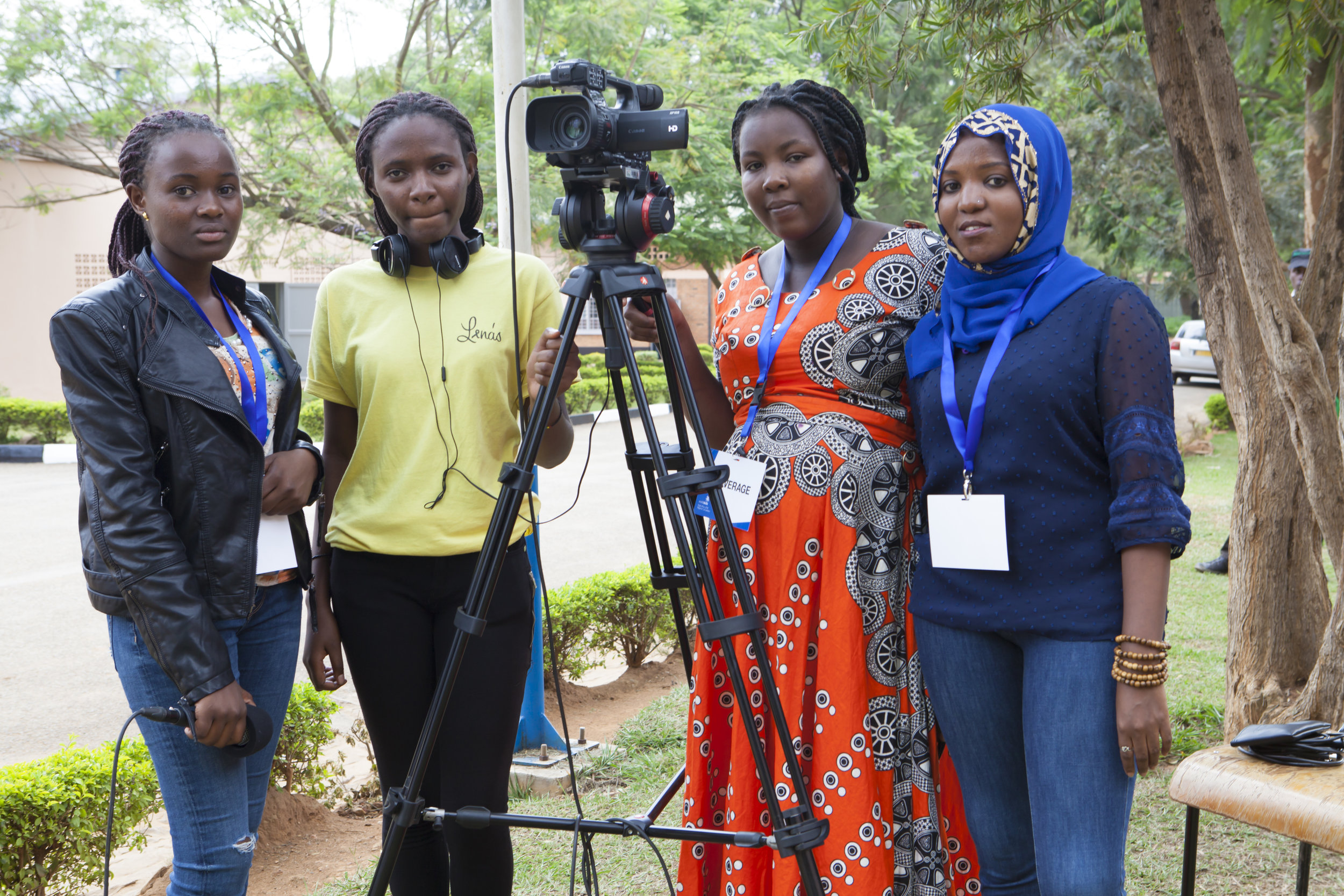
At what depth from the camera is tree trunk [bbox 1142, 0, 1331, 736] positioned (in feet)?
11.1

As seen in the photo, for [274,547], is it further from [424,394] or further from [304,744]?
[304,744]

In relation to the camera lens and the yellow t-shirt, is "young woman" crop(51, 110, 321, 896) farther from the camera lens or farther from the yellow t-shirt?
the camera lens

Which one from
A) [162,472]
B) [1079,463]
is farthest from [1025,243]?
[162,472]

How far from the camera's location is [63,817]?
2.73 m

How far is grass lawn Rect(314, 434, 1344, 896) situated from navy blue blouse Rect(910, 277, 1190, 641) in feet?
5.29

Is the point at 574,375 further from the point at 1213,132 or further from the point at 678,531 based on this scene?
the point at 1213,132

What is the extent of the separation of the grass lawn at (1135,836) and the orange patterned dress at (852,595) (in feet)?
3.43

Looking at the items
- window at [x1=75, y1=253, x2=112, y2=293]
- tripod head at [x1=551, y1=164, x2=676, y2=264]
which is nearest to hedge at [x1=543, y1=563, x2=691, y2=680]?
tripod head at [x1=551, y1=164, x2=676, y2=264]

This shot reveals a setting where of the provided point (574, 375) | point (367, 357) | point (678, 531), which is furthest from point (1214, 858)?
point (367, 357)

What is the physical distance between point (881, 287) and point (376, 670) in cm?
128

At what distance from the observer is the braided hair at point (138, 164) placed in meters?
1.87

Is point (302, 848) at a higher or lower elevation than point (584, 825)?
lower

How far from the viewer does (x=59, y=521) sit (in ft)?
28.5

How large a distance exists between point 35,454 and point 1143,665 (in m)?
13.3
